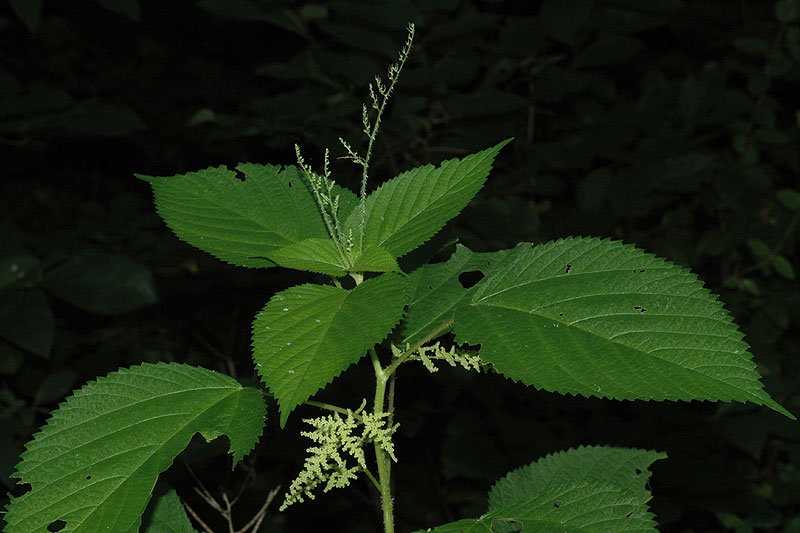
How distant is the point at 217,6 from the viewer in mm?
2533

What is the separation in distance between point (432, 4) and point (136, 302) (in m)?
1.59

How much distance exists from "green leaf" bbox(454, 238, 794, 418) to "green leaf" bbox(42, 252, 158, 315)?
183 centimetres

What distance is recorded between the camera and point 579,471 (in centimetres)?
134

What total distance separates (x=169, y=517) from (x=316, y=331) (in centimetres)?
53

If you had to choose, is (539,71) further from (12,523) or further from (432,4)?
(12,523)

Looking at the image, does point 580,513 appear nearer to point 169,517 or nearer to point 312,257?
point 312,257

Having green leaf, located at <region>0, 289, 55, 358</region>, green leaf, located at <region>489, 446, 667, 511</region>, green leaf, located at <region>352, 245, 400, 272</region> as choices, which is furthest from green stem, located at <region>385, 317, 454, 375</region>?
green leaf, located at <region>0, 289, 55, 358</region>

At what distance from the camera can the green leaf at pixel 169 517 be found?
1174 mm

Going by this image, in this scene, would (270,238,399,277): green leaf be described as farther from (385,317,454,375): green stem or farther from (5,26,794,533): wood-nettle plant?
(385,317,454,375): green stem

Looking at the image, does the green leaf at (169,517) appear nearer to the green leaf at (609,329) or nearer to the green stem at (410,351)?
the green stem at (410,351)

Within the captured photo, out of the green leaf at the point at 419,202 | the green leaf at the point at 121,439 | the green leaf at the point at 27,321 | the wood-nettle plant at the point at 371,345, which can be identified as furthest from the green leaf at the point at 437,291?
the green leaf at the point at 27,321

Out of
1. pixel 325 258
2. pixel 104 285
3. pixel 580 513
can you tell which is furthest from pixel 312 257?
pixel 104 285

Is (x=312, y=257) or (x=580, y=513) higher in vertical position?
(x=312, y=257)

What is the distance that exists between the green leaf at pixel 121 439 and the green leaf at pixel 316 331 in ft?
0.41
